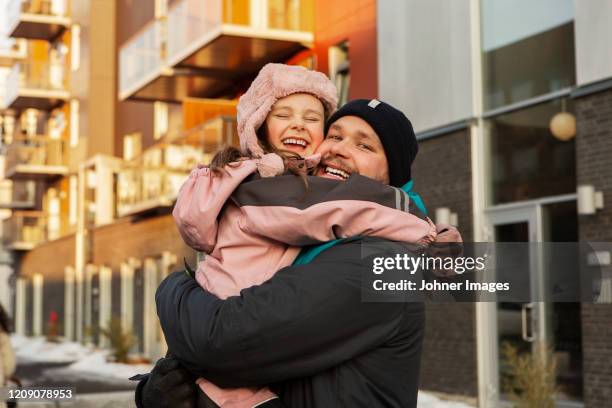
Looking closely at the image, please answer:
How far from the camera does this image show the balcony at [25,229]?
1784 inches

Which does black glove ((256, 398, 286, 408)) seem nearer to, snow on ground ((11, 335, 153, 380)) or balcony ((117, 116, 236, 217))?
balcony ((117, 116, 236, 217))

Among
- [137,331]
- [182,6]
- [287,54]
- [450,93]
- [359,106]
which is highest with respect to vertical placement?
[182,6]

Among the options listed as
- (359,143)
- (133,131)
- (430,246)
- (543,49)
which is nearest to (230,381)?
(430,246)

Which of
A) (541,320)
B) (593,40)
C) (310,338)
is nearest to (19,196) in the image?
(541,320)

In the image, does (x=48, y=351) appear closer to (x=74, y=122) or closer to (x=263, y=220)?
(x=74, y=122)

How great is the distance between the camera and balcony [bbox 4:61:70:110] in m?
40.9

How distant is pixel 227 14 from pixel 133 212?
30.0ft

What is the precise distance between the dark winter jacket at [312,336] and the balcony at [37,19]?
41.1 metres

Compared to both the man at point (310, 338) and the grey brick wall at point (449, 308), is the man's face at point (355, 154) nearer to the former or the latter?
the man at point (310, 338)

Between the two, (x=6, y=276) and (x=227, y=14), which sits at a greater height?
(x=227, y=14)

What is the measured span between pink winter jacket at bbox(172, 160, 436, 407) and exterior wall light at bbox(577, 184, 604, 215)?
30.2 ft

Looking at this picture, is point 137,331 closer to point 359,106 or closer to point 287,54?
point 287,54

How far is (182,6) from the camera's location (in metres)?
23.7

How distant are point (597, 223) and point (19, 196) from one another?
38.8 meters
